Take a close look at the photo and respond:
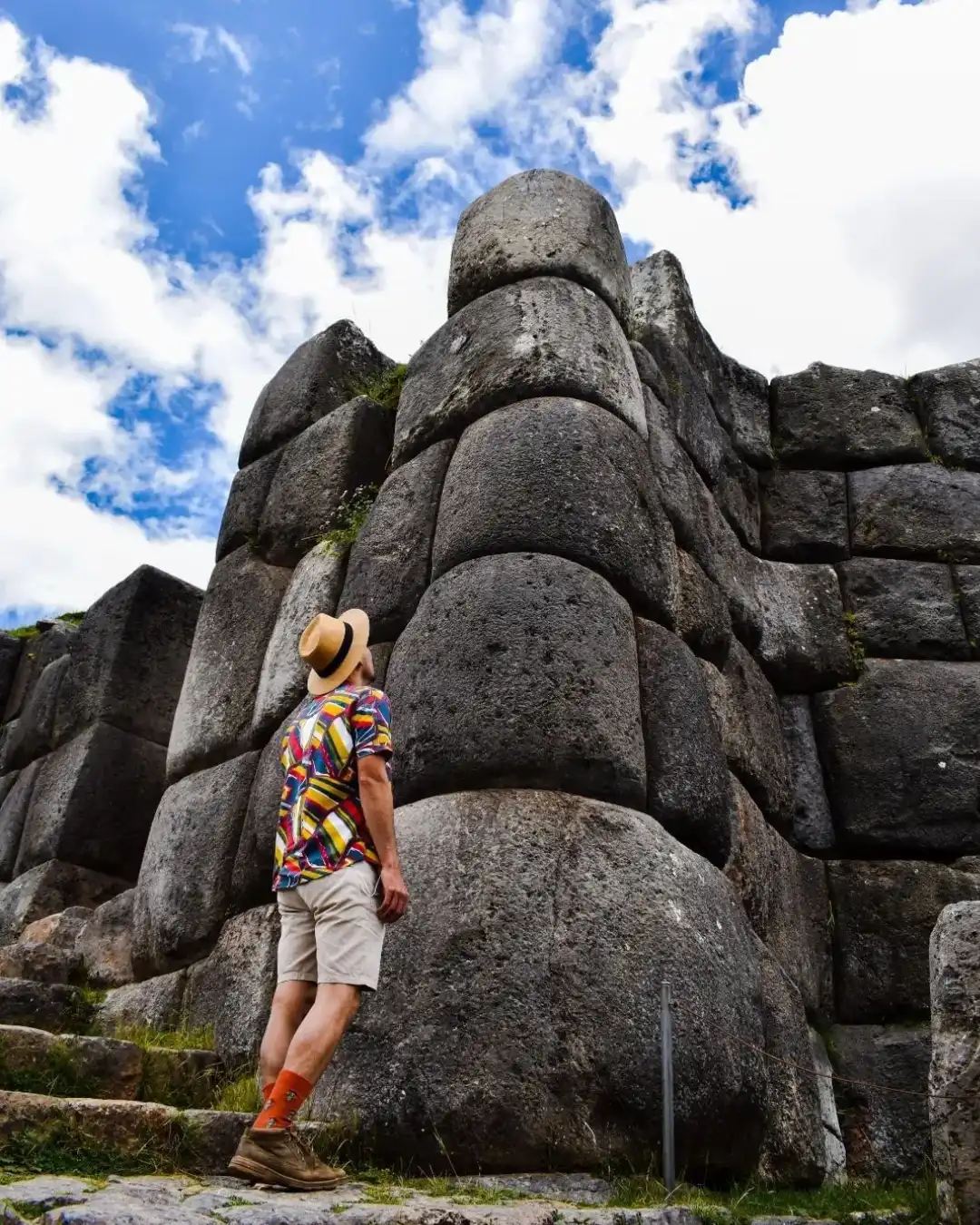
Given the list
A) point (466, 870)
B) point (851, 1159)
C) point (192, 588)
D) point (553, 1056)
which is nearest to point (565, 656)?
point (466, 870)

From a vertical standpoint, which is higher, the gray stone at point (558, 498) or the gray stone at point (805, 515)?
the gray stone at point (805, 515)

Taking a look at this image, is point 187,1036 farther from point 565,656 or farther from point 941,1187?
point 941,1187

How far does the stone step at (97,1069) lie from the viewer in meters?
3.80

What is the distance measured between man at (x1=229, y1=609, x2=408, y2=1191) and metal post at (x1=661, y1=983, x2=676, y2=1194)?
826mm

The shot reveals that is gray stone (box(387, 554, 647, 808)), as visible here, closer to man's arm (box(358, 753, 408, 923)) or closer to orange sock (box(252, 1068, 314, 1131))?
man's arm (box(358, 753, 408, 923))

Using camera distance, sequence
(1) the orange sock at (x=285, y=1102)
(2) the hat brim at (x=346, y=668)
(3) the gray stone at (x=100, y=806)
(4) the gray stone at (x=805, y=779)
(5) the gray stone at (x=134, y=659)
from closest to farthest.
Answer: (1) the orange sock at (x=285, y=1102) → (2) the hat brim at (x=346, y=668) → (4) the gray stone at (x=805, y=779) → (3) the gray stone at (x=100, y=806) → (5) the gray stone at (x=134, y=659)

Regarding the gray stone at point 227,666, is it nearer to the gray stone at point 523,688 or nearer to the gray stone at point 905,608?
the gray stone at point 523,688

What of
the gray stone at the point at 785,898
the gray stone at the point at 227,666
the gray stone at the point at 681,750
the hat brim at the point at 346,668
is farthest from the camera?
the gray stone at the point at 227,666

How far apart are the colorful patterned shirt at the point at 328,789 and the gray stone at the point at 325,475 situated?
277 cm

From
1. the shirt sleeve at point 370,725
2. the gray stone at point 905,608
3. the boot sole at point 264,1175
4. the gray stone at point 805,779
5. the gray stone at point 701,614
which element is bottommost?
the boot sole at point 264,1175

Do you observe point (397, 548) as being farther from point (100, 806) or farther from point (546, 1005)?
point (100, 806)

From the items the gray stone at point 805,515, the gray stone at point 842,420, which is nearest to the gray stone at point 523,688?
the gray stone at point 805,515

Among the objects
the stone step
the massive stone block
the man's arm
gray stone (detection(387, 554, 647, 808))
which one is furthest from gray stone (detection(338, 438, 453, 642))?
the stone step

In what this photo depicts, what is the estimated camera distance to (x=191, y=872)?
5949 millimetres
